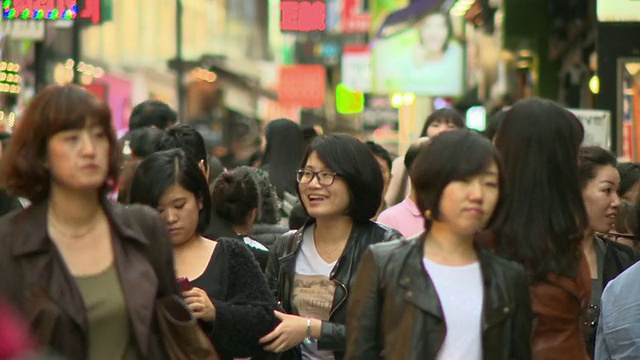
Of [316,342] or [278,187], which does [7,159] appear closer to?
[316,342]

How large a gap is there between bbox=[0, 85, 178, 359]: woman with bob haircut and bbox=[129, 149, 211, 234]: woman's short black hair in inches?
41.1

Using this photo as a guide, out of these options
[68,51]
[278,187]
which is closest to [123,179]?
[278,187]

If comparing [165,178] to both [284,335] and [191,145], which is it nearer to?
[284,335]

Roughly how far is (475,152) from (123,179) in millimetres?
2670

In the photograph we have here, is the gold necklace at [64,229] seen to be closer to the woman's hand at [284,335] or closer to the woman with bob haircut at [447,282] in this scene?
the woman with bob haircut at [447,282]

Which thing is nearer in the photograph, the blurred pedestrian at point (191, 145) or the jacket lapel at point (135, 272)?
the jacket lapel at point (135, 272)

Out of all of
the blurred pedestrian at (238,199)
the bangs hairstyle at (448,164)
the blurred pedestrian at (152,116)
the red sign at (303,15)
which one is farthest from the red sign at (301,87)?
the bangs hairstyle at (448,164)

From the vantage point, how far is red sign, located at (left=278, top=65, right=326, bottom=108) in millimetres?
51125

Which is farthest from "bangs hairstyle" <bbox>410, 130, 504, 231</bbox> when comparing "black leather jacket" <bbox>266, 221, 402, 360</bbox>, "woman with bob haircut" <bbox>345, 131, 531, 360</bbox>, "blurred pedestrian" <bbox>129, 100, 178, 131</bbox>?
A: "blurred pedestrian" <bbox>129, 100, 178, 131</bbox>

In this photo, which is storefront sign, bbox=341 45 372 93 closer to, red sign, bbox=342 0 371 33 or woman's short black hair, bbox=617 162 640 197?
red sign, bbox=342 0 371 33

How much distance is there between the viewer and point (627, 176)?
30.5ft

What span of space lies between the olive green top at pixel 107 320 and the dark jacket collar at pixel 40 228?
18cm

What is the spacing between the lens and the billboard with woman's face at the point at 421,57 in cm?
2447

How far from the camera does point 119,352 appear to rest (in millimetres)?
4590
